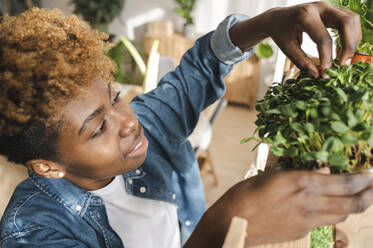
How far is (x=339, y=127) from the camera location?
331mm

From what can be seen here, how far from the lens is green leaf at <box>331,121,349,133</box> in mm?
330

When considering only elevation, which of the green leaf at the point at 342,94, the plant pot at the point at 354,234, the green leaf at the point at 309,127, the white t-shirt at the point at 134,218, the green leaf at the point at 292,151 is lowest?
the white t-shirt at the point at 134,218

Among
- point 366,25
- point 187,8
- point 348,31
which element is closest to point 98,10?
point 187,8

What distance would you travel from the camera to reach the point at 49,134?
562 millimetres

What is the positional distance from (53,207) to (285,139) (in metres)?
0.66

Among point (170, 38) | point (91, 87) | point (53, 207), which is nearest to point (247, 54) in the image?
point (91, 87)

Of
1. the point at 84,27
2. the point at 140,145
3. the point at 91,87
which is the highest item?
the point at 84,27

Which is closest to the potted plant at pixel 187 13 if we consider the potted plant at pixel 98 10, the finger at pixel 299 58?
the potted plant at pixel 98 10

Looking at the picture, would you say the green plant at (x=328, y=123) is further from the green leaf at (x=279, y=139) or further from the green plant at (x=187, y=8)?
the green plant at (x=187, y=8)

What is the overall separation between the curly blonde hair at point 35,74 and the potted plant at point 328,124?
15.2 inches

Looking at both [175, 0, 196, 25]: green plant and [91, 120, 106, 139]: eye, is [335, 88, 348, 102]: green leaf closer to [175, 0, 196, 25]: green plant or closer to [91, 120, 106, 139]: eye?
[91, 120, 106, 139]: eye

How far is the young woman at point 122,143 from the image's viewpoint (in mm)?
360

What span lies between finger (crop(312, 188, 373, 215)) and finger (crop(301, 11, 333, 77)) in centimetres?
22

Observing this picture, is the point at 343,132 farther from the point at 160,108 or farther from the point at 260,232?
the point at 160,108
